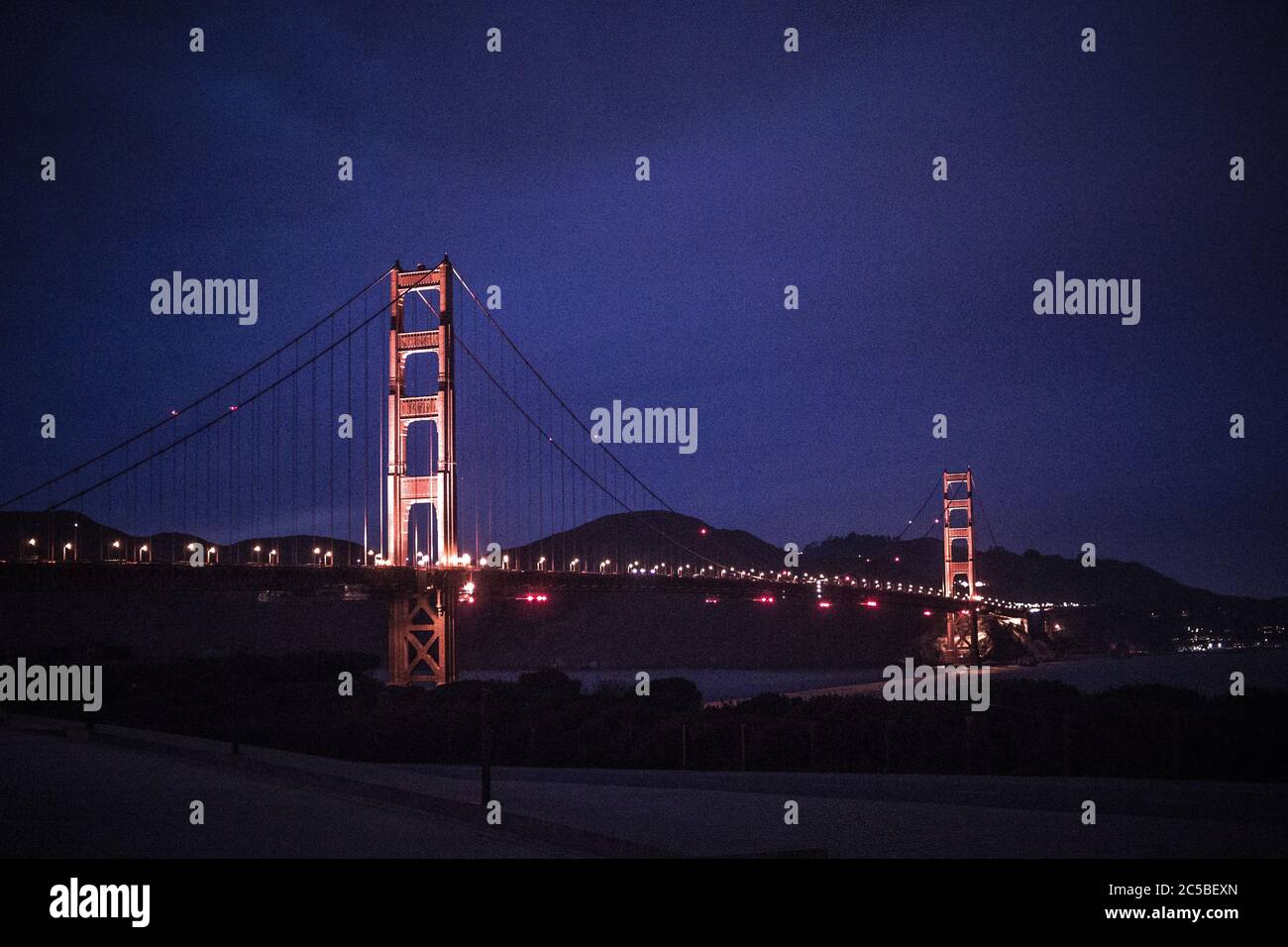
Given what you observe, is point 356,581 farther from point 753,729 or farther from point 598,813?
point 598,813

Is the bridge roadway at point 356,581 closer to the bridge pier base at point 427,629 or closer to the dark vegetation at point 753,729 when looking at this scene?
the bridge pier base at point 427,629

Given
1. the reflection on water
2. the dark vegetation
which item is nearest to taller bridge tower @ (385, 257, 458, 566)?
the dark vegetation

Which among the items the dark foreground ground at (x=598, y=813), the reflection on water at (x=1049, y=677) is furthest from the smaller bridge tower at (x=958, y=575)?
the dark foreground ground at (x=598, y=813)

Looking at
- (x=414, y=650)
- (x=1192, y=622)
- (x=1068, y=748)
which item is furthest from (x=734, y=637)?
(x=1068, y=748)

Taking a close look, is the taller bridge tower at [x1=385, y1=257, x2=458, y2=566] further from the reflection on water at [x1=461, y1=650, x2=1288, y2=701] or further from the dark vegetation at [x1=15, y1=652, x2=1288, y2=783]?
the reflection on water at [x1=461, y1=650, x2=1288, y2=701]

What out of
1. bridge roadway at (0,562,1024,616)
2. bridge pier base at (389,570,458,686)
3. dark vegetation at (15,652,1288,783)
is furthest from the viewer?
bridge pier base at (389,570,458,686)
